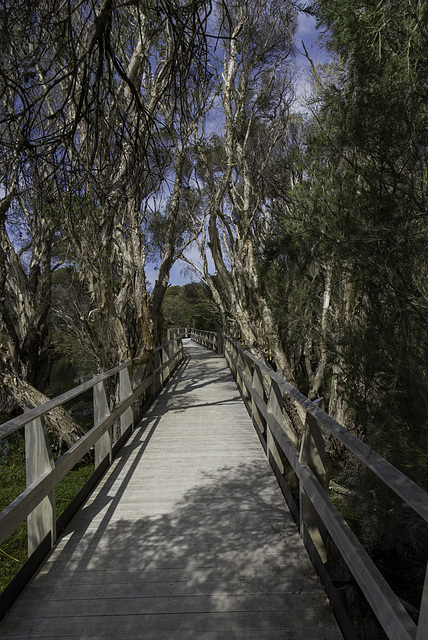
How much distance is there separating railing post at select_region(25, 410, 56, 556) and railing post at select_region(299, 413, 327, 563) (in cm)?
181

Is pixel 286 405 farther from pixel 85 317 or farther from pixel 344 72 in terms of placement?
pixel 344 72

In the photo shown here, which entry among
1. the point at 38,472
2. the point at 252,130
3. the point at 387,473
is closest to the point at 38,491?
the point at 38,472

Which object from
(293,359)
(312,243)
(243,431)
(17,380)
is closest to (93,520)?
(243,431)

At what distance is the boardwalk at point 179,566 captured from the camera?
2.48m

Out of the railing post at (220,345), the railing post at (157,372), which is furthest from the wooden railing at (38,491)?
the railing post at (220,345)

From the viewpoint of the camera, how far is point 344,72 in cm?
588

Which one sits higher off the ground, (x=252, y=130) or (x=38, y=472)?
(x=252, y=130)

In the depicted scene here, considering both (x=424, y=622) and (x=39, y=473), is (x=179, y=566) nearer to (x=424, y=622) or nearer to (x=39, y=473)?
(x=39, y=473)

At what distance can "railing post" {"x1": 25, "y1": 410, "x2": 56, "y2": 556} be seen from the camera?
10.3 feet

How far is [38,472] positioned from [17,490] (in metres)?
6.87

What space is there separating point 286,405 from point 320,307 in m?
2.37

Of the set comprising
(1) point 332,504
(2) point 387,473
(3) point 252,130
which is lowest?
(1) point 332,504

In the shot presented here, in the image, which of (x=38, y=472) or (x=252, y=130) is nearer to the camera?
(x=38, y=472)

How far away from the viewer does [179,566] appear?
308 centimetres
